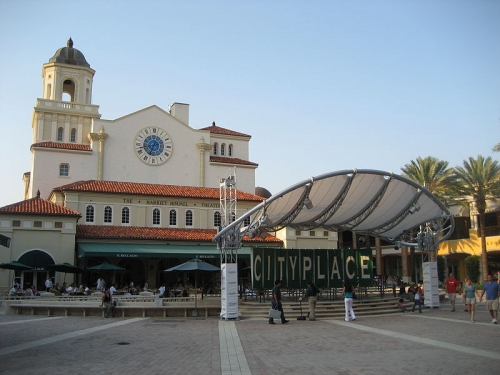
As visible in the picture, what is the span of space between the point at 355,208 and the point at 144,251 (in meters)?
18.4

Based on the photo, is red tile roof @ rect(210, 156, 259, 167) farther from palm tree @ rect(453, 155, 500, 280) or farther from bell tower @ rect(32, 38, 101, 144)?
palm tree @ rect(453, 155, 500, 280)

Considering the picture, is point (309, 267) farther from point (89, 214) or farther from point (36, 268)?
point (89, 214)

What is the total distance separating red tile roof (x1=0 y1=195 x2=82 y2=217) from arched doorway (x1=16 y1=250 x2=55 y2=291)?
2802 mm

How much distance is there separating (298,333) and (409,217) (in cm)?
1337

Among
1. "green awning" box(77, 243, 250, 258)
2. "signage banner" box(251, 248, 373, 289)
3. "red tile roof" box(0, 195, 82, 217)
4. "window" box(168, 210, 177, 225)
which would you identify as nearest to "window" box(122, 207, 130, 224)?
"green awning" box(77, 243, 250, 258)

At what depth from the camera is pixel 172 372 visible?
11453 millimetres

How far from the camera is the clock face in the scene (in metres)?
50.1

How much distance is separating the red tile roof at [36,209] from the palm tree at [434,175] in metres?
30.0

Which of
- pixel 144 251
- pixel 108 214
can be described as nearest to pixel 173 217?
pixel 108 214

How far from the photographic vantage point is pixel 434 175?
1891 inches

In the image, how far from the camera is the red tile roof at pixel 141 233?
1581 inches

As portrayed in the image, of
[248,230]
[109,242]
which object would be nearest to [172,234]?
[109,242]

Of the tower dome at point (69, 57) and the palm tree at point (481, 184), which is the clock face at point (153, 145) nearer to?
the tower dome at point (69, 57)

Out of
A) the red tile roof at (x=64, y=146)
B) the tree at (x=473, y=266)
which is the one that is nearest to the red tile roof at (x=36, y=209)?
the red tile roof at (x=64, y=146)
